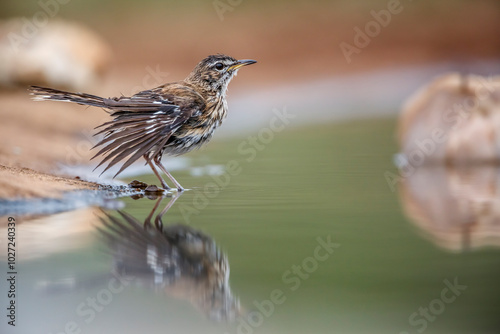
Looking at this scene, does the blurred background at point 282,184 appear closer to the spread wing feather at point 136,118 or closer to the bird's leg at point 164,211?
the bird's leg at point 164,211

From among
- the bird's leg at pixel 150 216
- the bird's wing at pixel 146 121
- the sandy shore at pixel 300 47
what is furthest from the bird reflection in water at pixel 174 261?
the sandy shore at pixel 300 47

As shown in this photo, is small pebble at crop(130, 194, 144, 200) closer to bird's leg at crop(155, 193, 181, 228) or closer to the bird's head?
bird's leg at crop(155, 193, 181, 228)

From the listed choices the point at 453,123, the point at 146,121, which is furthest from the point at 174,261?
the point at 453,123

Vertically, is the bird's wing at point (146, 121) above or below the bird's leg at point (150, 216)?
above

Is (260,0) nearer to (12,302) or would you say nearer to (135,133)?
(135,133)

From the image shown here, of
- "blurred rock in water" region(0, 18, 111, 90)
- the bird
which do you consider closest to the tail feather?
the bird

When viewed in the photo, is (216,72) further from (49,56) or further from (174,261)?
(49,56)
